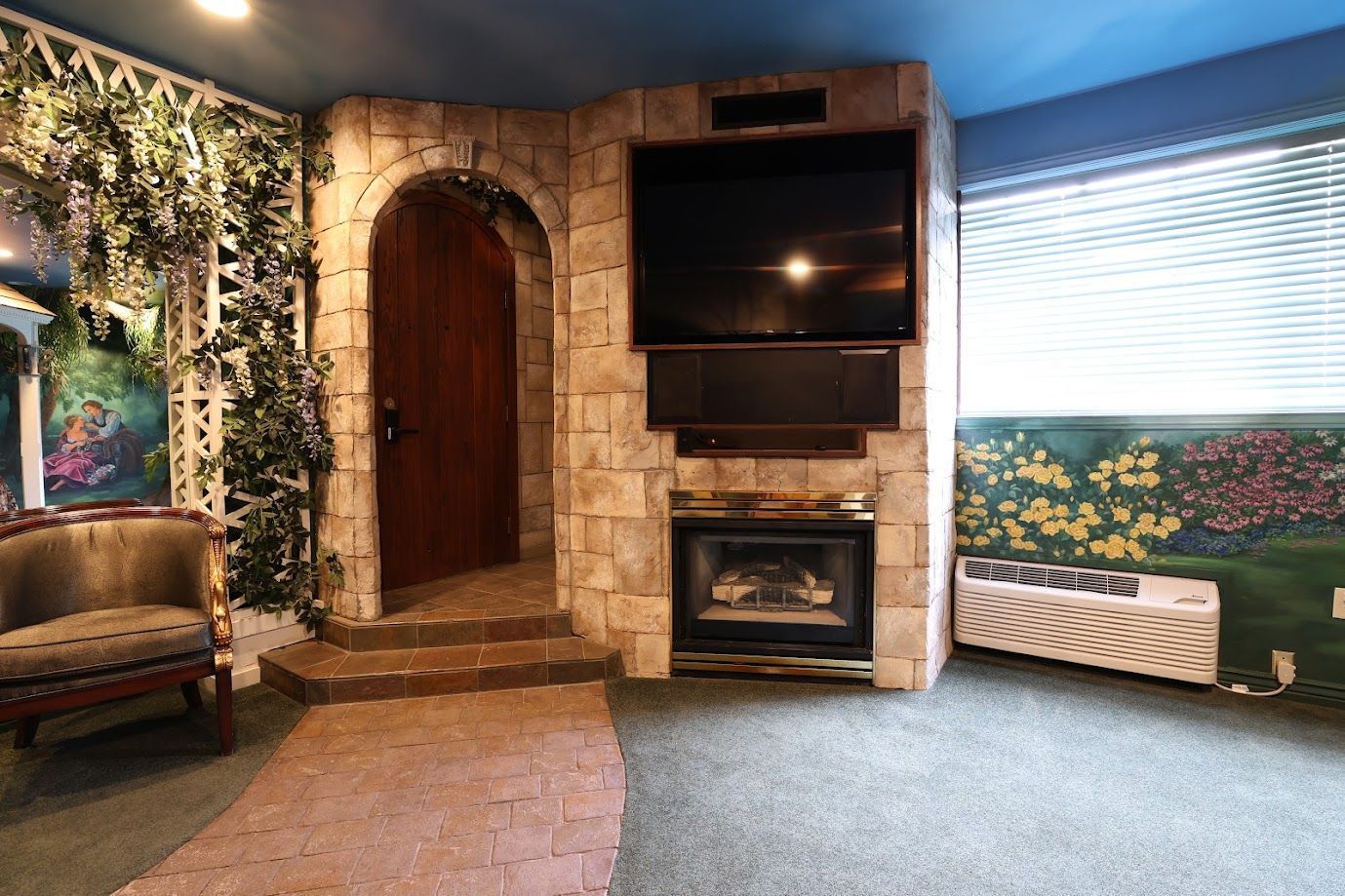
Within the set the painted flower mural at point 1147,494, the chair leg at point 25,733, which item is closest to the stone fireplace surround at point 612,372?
the painted flower mural at point 1147,494

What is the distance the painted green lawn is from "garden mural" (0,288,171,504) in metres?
5.16

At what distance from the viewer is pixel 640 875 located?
1.58m

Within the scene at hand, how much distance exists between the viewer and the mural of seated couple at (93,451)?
135 inches

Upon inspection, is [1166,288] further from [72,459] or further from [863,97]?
[72,459]

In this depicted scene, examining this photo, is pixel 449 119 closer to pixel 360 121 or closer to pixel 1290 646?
pixel 360 121

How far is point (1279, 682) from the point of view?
2.59m

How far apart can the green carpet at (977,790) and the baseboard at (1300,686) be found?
7 centimetres

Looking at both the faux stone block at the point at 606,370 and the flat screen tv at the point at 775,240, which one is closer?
the flat screen tv at the point at 775,240

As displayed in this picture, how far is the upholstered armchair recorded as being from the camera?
196 centimetres

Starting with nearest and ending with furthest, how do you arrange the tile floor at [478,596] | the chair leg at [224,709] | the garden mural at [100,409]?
the chair leg at [224,709]
the tile floor at [478,596]
the garden mural at [100,409]

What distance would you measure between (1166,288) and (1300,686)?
1.80m

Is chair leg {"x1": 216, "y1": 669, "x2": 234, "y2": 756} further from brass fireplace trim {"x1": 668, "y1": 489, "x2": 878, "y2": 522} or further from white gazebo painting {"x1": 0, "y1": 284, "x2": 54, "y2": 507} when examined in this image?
brass fireplace trim {"x1": 668, "y1": 489, "x2": 878, "y2": 522}

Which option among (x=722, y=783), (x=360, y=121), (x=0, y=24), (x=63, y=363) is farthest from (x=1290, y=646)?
(x=63, y=363)

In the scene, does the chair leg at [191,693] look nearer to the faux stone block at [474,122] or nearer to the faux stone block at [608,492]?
the faux stone block at [608,492]
